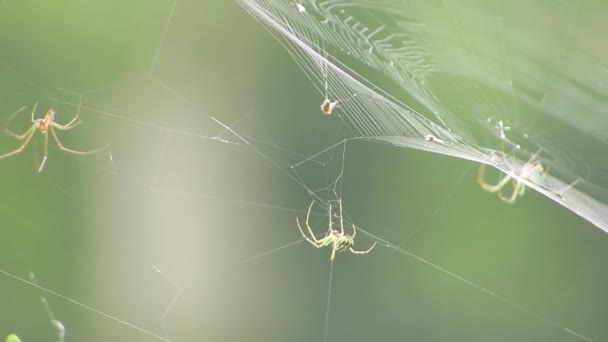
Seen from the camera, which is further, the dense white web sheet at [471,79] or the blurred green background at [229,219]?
the blurred green background at [229,219]

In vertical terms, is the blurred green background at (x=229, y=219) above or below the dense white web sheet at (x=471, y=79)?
above

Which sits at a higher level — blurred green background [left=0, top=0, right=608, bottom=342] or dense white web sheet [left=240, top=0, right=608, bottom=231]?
blurred green background [left=0, top=0, right=608, bottom=342]

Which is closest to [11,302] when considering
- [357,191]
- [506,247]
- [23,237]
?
[23,237]

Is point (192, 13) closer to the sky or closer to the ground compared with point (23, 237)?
closer to the sky

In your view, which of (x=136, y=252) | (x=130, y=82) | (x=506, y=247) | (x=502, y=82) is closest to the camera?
(x=502, y=82)

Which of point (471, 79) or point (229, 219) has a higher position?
point (229, 219)

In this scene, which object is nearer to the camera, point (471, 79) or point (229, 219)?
point (471, 79)

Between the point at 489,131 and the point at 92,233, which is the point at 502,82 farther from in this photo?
the point at 92,233

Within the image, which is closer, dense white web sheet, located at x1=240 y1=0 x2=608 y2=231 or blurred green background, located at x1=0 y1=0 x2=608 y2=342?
dense white web sheet, located at x1=240 y1=0 x2=608 y2=231
